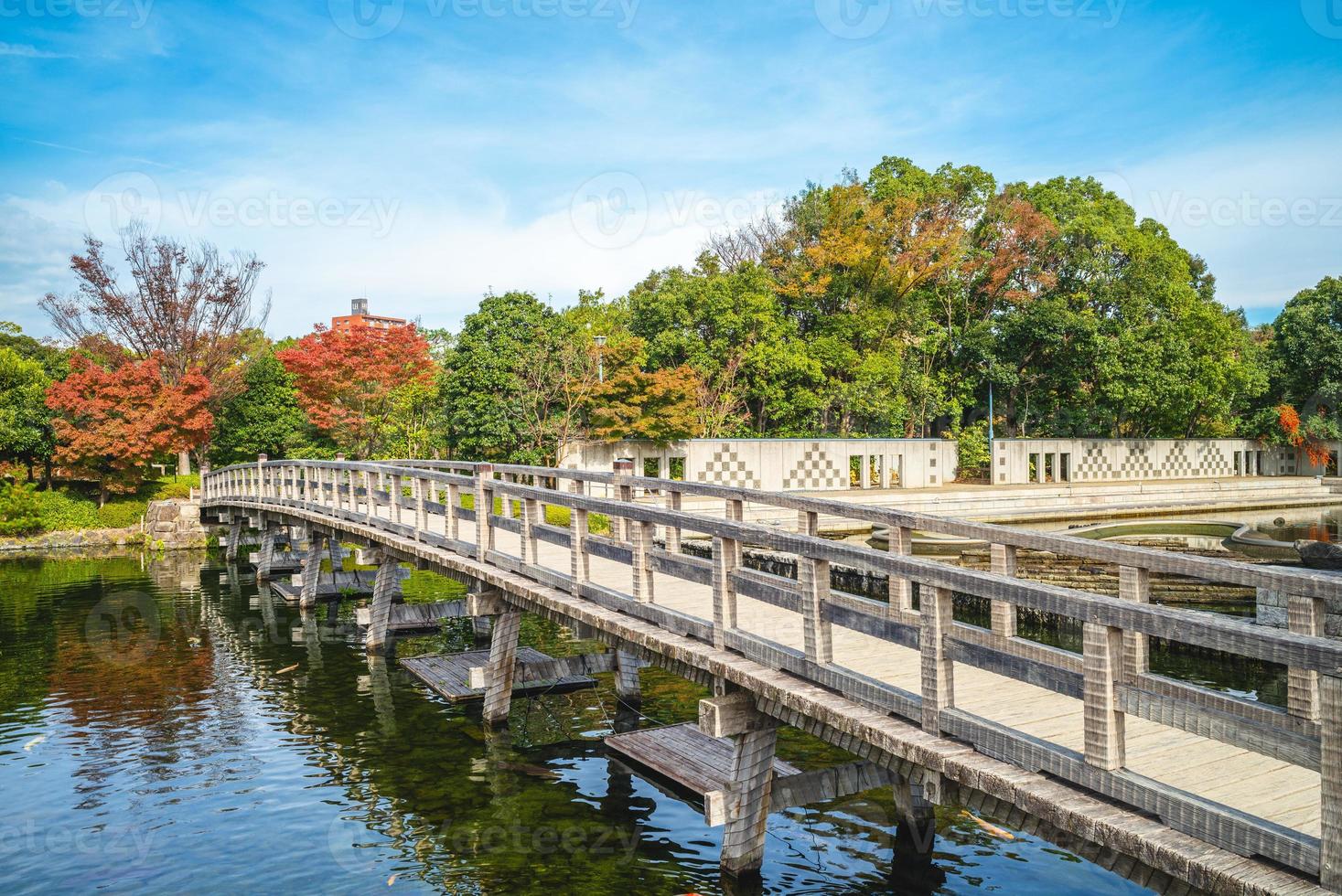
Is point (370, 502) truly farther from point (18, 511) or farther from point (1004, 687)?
point (18, 511)

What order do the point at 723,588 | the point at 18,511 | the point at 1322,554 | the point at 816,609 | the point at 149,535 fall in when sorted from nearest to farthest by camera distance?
1. the point at 816,609
2. the point at 723,588
3. the point at 1322,554
4. the point at 18,511
5. the point at 149,535

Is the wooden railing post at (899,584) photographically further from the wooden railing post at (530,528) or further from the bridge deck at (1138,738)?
the wooden railing post at (530,528)

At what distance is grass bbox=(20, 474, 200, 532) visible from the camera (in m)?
33.9

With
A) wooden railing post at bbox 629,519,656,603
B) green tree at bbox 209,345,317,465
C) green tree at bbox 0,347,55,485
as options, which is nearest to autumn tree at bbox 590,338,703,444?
green tree at bbox 209,345,317,465

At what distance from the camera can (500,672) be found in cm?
A: 1197

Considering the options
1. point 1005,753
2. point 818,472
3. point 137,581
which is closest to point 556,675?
point 1005,753

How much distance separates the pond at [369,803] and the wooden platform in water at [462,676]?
0.22 metres

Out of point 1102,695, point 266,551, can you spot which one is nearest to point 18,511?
point 266,551

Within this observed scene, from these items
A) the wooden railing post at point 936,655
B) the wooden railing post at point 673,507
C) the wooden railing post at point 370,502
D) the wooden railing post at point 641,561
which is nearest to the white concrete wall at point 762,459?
the wooden railing post at point 370,502

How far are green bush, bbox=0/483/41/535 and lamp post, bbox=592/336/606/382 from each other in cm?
2065

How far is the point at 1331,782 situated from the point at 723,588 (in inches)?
164

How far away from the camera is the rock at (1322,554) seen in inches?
530

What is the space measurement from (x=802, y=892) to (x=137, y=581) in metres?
24.0

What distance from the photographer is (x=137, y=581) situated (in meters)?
25.5
